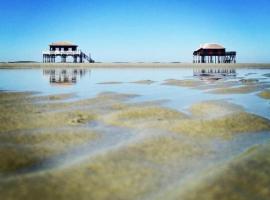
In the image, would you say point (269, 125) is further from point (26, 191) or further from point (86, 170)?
point (26, 191)

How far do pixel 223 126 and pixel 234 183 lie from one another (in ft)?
13.1

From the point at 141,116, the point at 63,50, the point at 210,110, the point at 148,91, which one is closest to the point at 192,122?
the point at 141,116

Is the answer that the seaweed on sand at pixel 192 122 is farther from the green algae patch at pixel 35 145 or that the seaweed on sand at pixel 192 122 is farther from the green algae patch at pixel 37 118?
the green algae patch at pixel 35 145

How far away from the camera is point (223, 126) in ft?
26.8

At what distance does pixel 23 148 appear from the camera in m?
6.00

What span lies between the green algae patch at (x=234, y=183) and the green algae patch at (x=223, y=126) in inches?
91.7

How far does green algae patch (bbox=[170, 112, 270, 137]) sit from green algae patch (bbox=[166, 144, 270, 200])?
2.33 metres

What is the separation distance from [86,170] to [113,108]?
21.7ft

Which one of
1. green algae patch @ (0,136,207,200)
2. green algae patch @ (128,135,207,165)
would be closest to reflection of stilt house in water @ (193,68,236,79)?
green algae patch @ (128,135,207,165)

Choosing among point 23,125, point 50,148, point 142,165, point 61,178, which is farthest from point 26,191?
point 23,125

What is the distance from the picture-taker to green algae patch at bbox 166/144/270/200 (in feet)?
12.8

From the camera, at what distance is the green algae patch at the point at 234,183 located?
3.91m

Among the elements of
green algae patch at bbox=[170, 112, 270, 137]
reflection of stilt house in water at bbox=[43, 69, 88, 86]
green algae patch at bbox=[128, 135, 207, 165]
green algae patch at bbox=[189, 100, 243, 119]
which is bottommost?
green algae patch at bbox=[128, 135, 207, 165]

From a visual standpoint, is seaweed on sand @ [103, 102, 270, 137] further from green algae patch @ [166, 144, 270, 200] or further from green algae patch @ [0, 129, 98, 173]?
green algae patch @ [166, 144, 270, 200]
